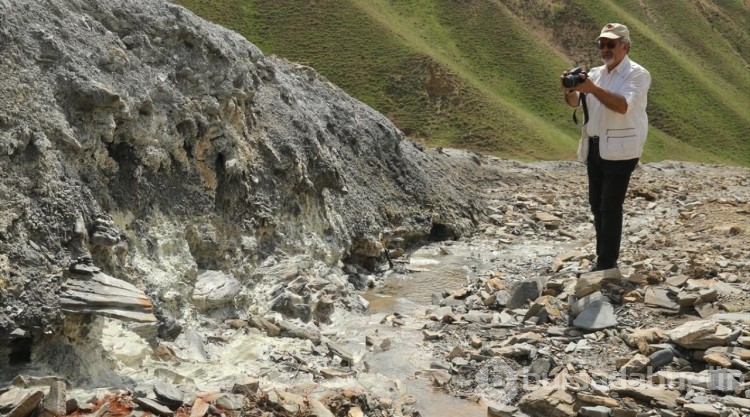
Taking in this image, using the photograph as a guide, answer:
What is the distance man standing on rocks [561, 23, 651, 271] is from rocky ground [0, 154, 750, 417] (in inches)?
46.5

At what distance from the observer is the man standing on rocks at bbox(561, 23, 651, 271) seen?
8.38 meters

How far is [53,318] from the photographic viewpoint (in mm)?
6805

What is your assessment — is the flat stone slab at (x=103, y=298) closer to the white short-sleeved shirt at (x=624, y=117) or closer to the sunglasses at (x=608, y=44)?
the white short-sleeved shirt at (x=624, y=117)

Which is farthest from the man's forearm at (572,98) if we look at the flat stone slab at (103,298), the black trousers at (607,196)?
the flat stone slab at (103,298)

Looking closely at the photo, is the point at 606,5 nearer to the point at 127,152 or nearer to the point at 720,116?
the point at 720,116

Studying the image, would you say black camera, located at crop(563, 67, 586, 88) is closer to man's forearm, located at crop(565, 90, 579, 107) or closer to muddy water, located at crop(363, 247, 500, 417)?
man's forearm, located at crop(565, 90, 579, 107)

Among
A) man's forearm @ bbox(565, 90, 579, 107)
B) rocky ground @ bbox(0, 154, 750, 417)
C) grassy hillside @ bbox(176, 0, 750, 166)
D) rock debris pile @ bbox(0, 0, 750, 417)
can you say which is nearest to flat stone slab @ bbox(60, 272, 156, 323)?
rock debris pile @ bbox(0, 0, 750, 417)

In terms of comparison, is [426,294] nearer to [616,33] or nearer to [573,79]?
[573,79]

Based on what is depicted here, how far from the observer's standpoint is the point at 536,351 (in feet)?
26.9

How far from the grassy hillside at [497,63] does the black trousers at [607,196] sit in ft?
163

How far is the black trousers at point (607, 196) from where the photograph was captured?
28.7 ft

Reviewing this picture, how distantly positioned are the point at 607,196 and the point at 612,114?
3.60 ft

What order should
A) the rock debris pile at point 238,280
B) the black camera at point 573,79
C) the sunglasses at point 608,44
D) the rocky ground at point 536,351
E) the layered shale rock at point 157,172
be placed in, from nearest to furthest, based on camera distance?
the rocky ground at point 536,351 < the rock debris pile at point 238,280 < the layered shale rock at point 157,172 < the black camera at point 573,79 < the sunglasses at point 608,44

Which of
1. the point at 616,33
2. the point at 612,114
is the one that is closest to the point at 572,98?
the point at 612,114
